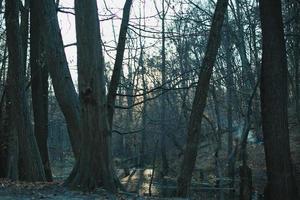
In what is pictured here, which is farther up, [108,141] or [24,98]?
[24,98]

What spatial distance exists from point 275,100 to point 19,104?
711 cm

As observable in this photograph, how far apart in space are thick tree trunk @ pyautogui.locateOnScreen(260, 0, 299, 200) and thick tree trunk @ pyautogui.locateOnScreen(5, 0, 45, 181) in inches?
266

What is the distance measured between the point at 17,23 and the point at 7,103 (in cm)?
385

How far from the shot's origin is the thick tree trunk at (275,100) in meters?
9.86

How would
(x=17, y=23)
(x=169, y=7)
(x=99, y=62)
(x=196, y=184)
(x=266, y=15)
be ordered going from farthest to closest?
(x=196, y=184) → (x=169, y=7) → (x=17, y=23) → (x=266, y=15) → (x=99, y=62)

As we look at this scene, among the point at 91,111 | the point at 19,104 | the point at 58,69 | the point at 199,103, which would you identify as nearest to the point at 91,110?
the point at 91,111

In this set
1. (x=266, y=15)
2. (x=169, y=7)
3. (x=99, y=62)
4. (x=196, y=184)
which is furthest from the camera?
(x=196, y=184)

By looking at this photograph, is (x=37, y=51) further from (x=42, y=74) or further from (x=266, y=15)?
(x=266, y=15)

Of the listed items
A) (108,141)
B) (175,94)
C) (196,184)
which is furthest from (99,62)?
(175,94)

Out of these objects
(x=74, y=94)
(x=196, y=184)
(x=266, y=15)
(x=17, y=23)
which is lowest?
(x=196, y=184)

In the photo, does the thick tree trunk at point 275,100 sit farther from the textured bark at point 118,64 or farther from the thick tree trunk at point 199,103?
the textured bark at point 118,64

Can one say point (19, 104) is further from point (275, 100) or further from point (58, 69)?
point (275, 100)

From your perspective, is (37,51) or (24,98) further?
(37,51)

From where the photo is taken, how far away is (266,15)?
392 inches
